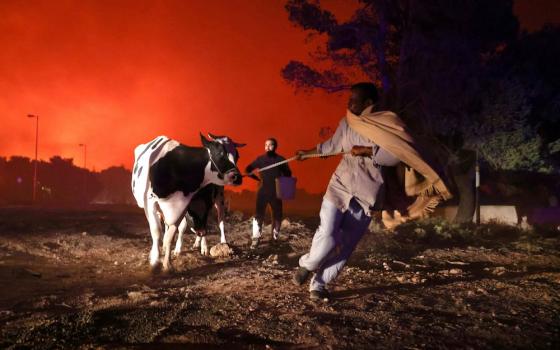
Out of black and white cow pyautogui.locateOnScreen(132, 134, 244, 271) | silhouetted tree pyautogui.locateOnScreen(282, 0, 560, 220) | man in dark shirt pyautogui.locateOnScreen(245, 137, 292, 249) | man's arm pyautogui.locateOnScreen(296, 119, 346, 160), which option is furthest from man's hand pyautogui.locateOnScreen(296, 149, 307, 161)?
silhouetted tree pyautogui.locateOnScreen(282, 0, 560, 220)

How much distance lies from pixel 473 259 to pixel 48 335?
7.27 m

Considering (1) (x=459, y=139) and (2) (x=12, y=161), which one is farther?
(2) (x=12, y=161)

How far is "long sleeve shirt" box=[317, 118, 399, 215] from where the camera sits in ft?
15.8

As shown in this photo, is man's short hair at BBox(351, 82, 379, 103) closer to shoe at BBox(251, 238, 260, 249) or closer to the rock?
the rock

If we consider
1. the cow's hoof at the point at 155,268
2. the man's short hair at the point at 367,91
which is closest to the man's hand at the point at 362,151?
the man's short hair at the point at 367,91

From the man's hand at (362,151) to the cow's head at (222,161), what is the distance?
3.12 meters

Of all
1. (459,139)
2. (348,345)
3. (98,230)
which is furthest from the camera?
(459,139)

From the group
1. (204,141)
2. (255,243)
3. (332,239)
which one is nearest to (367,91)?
(332,239)

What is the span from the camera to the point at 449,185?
488 centimetres

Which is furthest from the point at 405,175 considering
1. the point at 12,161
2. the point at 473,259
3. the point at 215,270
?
the point at 12,161

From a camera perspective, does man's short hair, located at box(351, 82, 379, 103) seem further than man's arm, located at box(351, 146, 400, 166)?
Yes

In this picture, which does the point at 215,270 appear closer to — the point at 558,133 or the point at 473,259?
the point at 473,259

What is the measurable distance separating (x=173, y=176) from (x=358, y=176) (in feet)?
10.8

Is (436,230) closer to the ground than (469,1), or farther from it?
closer to the ground
